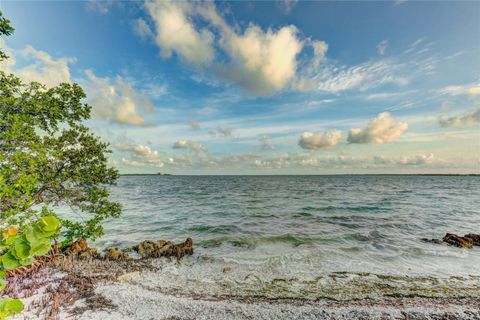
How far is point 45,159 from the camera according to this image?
937 centimetres

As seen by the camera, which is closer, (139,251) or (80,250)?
(80,250)

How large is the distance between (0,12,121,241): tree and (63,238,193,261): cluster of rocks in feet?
4.80

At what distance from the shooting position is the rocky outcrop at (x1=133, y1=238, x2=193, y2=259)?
44.2 feet

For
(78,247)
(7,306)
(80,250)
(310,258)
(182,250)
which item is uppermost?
(7,306)

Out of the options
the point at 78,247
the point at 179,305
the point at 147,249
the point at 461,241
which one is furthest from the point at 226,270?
the point at 461,241

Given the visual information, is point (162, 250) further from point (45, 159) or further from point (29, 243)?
point (29, 243)

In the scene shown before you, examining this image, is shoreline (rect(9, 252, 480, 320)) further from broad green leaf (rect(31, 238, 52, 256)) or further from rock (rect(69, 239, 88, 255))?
broad green leaf (rect(31, 238, 52, 256))

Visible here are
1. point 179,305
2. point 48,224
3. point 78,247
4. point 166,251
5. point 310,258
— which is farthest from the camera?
point 166,251

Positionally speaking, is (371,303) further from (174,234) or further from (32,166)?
(174,234)

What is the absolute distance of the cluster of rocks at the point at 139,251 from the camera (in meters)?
12.5

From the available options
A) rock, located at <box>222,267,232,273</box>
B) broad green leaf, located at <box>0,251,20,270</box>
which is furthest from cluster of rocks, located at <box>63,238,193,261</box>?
broad green leaf, located at <box>0,251,20,270</box>

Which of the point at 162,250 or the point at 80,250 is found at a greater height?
the point at 80,250

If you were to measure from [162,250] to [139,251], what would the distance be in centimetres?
142

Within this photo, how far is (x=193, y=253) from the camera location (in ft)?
46.8
